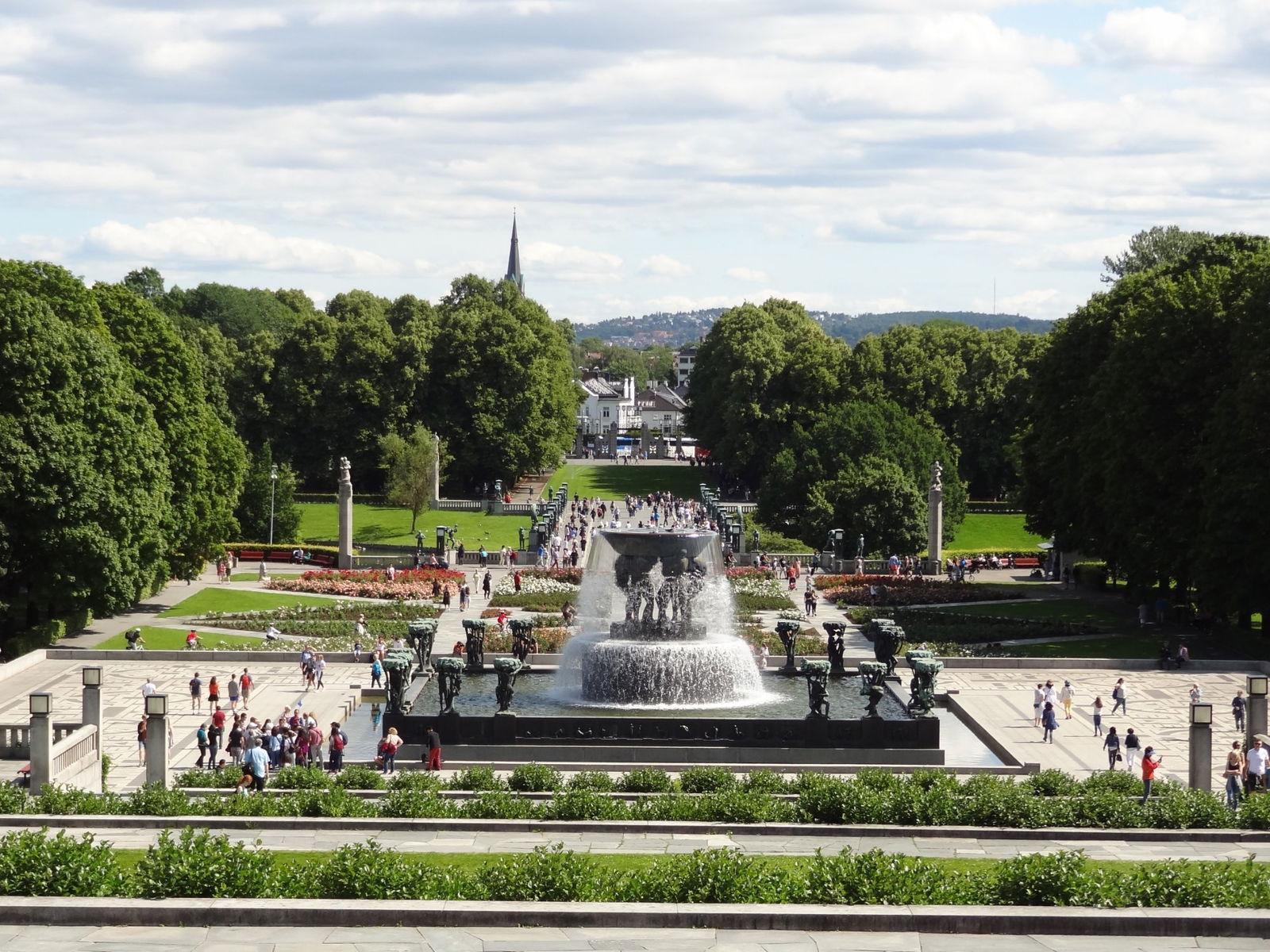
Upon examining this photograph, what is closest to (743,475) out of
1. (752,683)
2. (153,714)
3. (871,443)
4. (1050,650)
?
(871,443)

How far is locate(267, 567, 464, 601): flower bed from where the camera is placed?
63594mm

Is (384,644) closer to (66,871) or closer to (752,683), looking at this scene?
(752,683)

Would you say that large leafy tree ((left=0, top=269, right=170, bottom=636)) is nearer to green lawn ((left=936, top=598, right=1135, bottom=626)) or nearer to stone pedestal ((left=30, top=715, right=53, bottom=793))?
stone pedestal ((left=30, top=715, right=53, bottom=793))

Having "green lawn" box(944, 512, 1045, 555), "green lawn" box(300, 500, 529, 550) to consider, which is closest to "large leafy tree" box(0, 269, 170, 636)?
"green lawn" box(300, 500, 529, 550)

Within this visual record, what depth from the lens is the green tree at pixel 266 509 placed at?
8125 cm

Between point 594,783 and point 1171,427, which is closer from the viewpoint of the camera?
point 594,783

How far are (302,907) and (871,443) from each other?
61.4m

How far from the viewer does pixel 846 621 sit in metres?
59.6

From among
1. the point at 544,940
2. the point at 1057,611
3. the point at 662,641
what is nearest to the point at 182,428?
the point at 662,641

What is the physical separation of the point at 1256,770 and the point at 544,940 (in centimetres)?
1764

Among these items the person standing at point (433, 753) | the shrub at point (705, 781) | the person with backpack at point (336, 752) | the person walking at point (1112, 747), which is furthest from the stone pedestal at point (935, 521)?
the shrub at point (705, 781)

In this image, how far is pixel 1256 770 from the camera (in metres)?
31.8

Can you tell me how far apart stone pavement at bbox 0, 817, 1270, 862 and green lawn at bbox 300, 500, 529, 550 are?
5672 cm

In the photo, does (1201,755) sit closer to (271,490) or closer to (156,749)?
(156,749)
